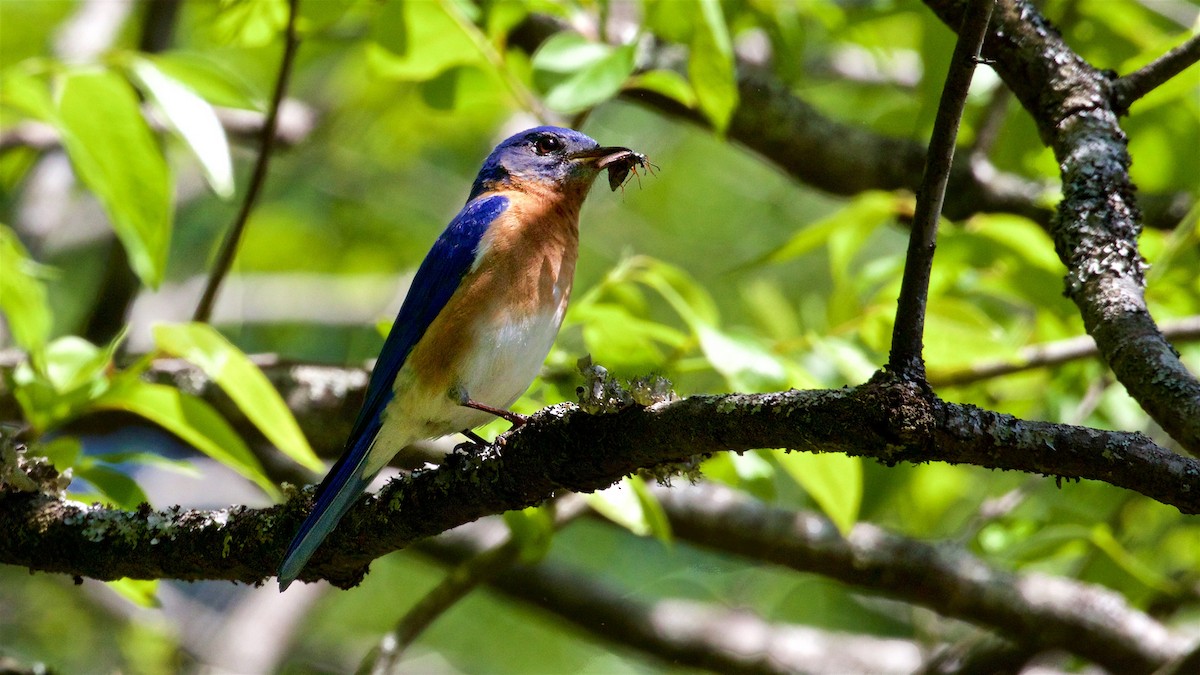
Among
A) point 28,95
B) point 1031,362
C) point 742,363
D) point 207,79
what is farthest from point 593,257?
point 28,95

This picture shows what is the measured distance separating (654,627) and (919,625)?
1693 millimetres

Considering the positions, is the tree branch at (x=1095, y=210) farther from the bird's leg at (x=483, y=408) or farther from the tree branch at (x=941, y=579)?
the tree branch at (x=941, y=579)

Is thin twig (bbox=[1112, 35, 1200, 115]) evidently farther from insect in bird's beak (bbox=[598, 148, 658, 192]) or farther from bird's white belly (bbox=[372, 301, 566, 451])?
bird's white belly (bbox=[372, 301, 566, 451])

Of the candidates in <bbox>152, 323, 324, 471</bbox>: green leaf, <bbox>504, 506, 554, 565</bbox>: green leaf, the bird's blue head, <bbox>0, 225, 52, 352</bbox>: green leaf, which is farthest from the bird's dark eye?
<bbox>0, 225, 52, 352</bbox>: green leaf

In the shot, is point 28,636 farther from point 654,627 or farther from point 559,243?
point 559,243

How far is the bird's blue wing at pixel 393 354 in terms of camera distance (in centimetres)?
301

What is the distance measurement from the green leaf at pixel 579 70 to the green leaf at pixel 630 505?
119cm

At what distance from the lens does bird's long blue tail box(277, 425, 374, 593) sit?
117 inches

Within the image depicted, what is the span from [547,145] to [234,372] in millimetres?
2007

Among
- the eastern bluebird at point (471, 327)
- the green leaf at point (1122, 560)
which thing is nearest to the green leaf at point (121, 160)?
the eastern bluebird at point (471, 327)

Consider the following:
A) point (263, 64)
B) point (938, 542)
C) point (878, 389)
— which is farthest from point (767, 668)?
point (263, 64)

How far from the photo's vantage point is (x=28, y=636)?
7.26 metres

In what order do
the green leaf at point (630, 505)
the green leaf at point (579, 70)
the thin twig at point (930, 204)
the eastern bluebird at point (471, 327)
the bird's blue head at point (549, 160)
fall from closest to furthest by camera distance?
the thin twig at point (930, 204), the green leaf at point (630, 505), the green leaf at point (579, 70), the eastern bluebird at point (471, 327), the bird's blue head at point (549, 160)

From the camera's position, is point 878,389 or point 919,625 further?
point 919,625
